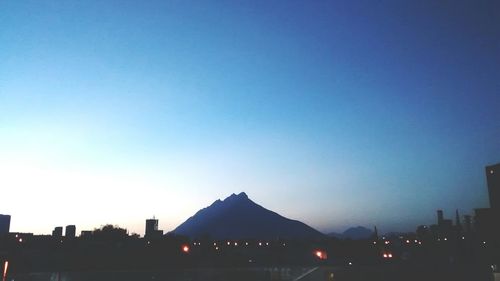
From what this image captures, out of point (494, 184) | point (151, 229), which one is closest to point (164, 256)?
point (151, 229)

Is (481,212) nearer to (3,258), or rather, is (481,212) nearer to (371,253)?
(371,253)

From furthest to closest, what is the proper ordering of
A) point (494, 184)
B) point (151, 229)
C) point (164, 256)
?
point (151, 229) → point (164, 256) → point (494, 184)

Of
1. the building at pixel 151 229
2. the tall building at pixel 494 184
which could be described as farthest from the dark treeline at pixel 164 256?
the building at pixel 151 229

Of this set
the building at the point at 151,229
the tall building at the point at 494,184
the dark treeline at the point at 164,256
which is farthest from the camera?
the building at the point at 151,229

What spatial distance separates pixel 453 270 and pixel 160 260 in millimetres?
83026

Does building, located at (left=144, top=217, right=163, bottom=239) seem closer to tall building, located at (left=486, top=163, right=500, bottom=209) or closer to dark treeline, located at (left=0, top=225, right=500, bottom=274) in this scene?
dark treeline, located at (left=0, top=225, right=500, bottom=274)

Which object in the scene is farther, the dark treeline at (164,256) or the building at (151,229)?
the building at (151,229)

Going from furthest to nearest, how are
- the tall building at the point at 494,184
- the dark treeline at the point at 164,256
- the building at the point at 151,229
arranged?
the building at the point at 151,229 → the dark treeline at the point at 164,256 → the tall building at the point at 494,184

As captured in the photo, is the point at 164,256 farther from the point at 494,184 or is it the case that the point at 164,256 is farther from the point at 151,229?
the point at 494,184

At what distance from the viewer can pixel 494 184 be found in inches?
2282

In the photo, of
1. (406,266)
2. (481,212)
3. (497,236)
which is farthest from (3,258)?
(481,212)

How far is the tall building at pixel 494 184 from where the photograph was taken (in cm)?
5516

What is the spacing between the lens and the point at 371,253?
10362cm

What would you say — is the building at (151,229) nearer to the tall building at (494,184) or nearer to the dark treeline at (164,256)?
the dark treeline at (164,256)
